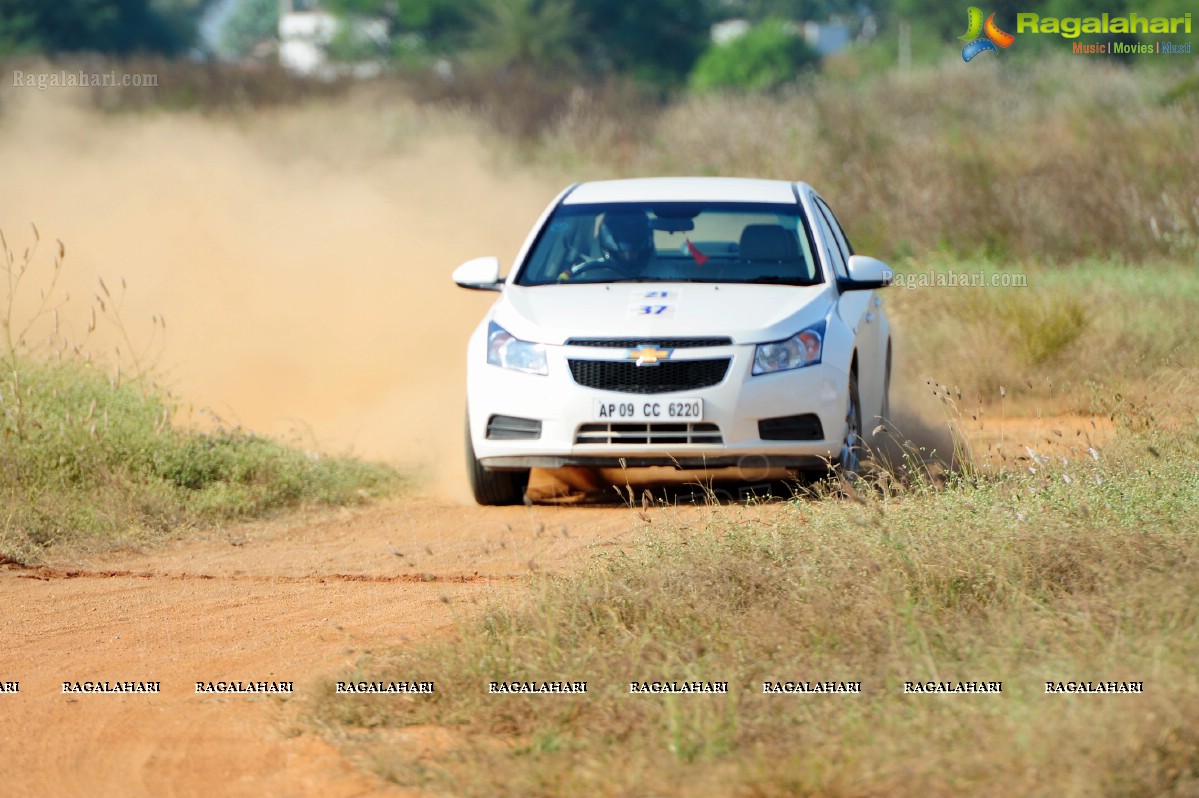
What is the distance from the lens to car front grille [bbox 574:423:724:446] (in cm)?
809

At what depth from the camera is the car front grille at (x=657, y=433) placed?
318 inches

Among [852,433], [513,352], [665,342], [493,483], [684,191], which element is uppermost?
[684,191]

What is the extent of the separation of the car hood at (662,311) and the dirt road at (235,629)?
929mm

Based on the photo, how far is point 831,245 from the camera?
30.4 ft

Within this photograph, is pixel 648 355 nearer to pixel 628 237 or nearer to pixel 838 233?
pixel 628 237

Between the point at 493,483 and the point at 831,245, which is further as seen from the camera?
the point at 831,245

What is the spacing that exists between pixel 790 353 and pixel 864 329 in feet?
3.00

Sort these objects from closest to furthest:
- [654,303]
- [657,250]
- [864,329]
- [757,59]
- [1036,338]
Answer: [654,303], [864,329], [657,250], [1036,338], [757,59]

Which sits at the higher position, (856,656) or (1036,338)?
(856,656)

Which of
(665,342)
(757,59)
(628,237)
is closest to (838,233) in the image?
(628,237)

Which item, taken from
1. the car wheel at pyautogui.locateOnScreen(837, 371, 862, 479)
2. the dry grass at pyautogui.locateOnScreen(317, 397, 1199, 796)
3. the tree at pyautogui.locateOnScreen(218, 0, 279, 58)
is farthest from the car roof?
the tree at pyautogui.locateOnScreen(218, 0, 279, 58)

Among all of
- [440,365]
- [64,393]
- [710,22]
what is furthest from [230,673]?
[710,22]

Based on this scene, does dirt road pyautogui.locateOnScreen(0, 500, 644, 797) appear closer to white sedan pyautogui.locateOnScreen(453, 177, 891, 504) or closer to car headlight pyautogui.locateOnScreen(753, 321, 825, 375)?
white sedan pyautogui.locateOnScreen(453, 177, 891, 504)

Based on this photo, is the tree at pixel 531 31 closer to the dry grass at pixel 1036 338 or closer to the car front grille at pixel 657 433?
the dry grass at pixel 1036 338
